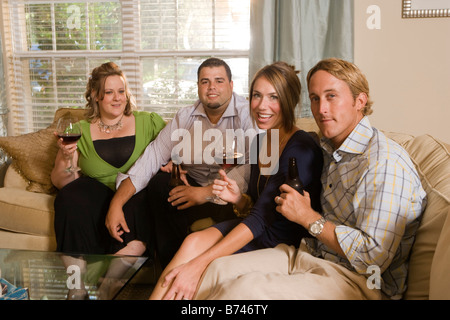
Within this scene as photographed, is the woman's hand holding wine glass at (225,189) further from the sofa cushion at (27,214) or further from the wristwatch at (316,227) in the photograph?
the sofa cushion at (27,214)

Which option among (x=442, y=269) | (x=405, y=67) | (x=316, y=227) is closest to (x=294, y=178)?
(x=316, y=227)

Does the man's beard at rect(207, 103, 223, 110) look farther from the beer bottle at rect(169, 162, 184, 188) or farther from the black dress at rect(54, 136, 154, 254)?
the black dress at rect(54, 136, 154, 254)

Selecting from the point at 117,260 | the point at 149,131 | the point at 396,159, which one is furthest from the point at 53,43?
the point at 396,159

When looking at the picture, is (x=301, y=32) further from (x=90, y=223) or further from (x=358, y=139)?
(x=90, y=223)

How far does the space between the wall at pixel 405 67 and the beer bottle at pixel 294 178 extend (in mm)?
1671

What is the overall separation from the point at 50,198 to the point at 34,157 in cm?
33

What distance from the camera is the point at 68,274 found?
5.64 feet

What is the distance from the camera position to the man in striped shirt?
1246 millimetres

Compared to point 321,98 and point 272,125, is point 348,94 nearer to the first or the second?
point 321,98

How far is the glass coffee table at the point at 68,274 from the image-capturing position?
156cm

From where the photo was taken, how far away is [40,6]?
11.5 ft

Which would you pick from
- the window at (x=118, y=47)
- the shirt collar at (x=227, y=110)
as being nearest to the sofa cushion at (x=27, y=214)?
the shirt collar at (x=227, y=110)

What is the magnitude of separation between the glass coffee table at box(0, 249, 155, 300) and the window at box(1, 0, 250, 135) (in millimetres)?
1815
